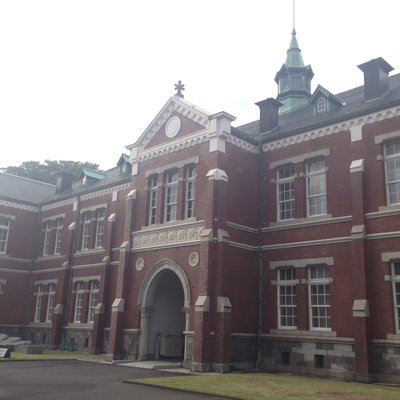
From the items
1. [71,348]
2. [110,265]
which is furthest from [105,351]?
[110,265]

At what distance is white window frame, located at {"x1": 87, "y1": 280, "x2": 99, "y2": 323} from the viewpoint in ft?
92.8

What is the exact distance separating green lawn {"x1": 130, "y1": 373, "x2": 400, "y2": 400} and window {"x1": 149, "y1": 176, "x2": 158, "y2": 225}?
29.3ft

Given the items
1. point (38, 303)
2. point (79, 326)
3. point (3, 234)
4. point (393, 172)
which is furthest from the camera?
point (3, 234)

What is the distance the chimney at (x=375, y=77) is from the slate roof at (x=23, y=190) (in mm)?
24301

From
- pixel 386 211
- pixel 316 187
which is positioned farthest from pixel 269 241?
pixel 386 211

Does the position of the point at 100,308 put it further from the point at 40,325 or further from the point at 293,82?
the point at 293,82

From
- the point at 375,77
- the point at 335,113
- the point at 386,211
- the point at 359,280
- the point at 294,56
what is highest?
the point at 294,56

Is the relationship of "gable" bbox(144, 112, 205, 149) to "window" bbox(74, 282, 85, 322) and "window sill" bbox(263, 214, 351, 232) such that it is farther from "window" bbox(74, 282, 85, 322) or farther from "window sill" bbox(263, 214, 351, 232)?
"window" bbox(74, 282, 85, 322)

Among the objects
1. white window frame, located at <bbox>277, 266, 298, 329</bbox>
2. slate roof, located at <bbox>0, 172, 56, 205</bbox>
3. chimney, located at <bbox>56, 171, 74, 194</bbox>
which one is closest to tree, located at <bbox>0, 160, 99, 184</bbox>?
slate roof, located at <bbox>0, 172, 56, 205</bbox>

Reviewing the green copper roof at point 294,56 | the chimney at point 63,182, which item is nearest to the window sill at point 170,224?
the chimney at point 63,182

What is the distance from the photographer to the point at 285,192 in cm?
2116

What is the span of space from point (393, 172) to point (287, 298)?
6394 mm

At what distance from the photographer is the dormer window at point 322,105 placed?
21891 mm

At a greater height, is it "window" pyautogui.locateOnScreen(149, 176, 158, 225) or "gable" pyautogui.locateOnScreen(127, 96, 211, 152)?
"gable" pyautogui.locateOnScreen(127, 96, 211, 152)
